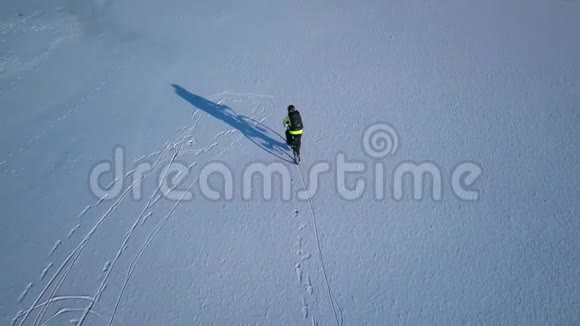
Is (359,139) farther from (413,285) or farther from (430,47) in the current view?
(430,47)

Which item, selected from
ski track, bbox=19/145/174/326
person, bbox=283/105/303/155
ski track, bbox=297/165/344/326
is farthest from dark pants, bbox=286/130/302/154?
ski track, bbox=19/145/174/326

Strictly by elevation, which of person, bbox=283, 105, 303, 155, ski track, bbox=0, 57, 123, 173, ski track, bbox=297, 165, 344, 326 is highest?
ski track, bbox=0, 57, 123, 173

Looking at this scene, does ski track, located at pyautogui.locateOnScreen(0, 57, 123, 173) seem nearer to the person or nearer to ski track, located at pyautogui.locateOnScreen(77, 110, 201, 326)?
ski track, located at pyautogui.locateOnScreen(77, 110, 201, 326)

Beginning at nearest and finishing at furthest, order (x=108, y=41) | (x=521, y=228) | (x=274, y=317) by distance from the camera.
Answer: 1. (x=274, y=317)
2. (x=521, y=228)
3. (x=108, y=41)

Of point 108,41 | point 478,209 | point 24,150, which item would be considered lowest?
point 478,209

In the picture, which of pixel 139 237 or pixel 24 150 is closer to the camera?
pixel 139 237

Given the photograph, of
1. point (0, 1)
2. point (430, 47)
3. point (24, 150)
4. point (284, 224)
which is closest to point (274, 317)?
point (284, 224)

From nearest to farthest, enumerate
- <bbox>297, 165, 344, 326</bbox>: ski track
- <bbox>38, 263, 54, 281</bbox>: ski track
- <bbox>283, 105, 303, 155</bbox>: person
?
<bbox>297, 165, 344, 326</bbox>: ski track < <bbox>38, 263, 54, 281</bbox>: ski track < <bbox>283, 105, 303, 155</bbox>: person
